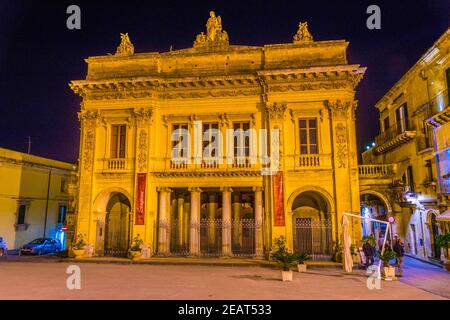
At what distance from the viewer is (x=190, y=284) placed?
12.6 m

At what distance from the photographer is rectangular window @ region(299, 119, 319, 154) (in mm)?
20016

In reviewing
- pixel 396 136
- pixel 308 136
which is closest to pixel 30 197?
pixel 308 136

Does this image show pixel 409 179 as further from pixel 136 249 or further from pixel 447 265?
pixel 136 249

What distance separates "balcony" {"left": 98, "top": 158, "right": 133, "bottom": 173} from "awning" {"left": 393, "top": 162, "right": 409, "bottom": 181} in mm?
17452

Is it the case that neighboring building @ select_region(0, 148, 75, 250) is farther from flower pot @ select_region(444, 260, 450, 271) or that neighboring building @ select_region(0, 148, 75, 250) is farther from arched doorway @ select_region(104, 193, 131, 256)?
flower pot @ select_region(444, 260, 450, 271)

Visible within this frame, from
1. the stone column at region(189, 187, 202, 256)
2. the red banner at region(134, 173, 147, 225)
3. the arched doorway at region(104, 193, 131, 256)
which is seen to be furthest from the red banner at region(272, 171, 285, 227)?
the arched doorway at region(104, 193, 131, 256)

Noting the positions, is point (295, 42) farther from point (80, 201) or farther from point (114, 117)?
point (80, 201)

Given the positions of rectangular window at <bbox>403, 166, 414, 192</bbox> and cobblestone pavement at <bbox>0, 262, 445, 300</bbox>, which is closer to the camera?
cobblestone pavement at <bbox>0, 262, 445, 300</bbox>

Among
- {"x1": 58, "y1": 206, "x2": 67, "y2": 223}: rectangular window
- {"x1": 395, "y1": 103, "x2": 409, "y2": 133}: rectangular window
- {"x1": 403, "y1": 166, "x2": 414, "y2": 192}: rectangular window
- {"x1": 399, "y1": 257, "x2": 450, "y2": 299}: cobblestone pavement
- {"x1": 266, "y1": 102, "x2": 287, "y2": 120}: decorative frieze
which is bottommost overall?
{"x1": 399, "y1": 257, "x2": 450, "y2": 299}: cobblestone pavement

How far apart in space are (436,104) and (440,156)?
→ 2.97 m

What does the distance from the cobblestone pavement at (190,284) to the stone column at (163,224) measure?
3.01 meters

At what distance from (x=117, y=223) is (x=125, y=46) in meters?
12.0

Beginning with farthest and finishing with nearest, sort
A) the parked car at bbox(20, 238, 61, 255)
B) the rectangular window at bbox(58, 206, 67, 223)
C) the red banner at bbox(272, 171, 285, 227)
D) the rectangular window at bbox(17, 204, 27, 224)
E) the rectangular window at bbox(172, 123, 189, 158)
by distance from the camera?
the rectangular window at bbox(58, 206, 67, 223) < the rectangular window at bbox(17, 204, 27, 224) < the parked car at bbox(20, 238, 61, 255) < the rectangular window at bbox(172, 123, 189, 158) < the red banner at bbox(272, 171, 285, 227)
